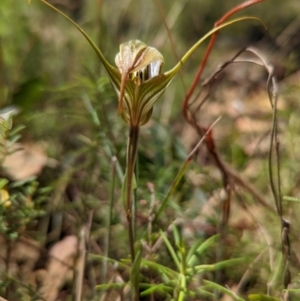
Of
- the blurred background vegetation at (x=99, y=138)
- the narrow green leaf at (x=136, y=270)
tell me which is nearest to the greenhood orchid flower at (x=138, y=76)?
the narrow green leaf at (x=136, y=270)

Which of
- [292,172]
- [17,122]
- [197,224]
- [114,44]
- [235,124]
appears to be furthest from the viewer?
[114,44]

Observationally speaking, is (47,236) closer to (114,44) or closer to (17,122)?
(17,122)

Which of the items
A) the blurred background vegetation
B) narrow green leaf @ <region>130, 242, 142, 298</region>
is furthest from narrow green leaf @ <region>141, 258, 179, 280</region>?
the blurred background vegetation

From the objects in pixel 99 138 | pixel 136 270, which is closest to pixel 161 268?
pixel 136 270

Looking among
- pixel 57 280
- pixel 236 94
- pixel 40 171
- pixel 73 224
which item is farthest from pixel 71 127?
pixel 236 94

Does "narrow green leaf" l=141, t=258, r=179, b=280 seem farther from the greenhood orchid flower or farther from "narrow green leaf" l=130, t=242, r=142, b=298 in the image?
the greenhood orchid flower
